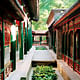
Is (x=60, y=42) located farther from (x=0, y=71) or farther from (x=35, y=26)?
(x=35, y=26)

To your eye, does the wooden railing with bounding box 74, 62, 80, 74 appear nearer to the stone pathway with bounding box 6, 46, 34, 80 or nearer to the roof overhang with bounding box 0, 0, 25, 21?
the stone pathway with bounding box 6, 46, 34, 80

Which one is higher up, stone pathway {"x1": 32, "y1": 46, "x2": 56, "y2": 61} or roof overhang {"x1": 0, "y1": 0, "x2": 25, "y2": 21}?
roof overhang {"x1": 0, "y1": 0, "x2": 25, "y2": 21}

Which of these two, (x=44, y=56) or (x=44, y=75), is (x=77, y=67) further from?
(x=44, y=56)

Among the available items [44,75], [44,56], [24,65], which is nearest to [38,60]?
[44,56]

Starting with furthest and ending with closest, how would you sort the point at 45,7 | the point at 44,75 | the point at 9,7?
the point at 45,7
the point at 44,75
the point at 9,7

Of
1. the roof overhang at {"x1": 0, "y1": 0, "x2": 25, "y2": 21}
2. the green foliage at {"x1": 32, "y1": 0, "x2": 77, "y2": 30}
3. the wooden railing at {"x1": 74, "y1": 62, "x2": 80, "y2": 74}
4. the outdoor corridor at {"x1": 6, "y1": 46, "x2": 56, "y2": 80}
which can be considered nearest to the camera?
the roof overhang at {"x1": 0, "y1": 0, "x2": 25, "y2": 21}

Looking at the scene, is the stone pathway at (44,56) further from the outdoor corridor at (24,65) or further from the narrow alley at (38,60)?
the narrow alley at (38,60)

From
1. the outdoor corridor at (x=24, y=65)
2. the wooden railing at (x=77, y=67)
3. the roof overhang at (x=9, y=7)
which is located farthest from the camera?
the wooden railing at (x=77, y=67)

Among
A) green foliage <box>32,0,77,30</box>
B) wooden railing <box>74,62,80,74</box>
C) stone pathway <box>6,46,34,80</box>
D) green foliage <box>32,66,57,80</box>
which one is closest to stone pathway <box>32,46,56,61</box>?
stone pathway <box>6,46,34,80</box>

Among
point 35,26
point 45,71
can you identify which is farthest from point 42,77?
point 35,26

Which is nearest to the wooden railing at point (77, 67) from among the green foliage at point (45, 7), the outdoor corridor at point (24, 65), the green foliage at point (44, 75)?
the green foliage at point (44, 75)

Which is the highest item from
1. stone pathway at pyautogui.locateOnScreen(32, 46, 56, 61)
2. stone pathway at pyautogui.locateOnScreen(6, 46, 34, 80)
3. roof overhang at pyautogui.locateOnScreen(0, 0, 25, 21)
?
roof overhang at pyautogui.locateOnScreen(0, 0, 25, 21)

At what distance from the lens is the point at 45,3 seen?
4025cm

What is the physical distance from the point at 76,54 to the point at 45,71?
1.89 m
